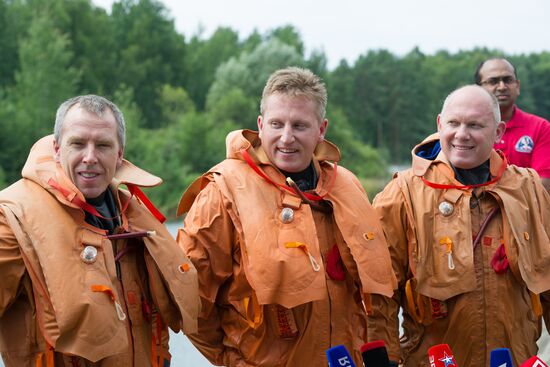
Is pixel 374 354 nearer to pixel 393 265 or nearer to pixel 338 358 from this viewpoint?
pixel 338 358

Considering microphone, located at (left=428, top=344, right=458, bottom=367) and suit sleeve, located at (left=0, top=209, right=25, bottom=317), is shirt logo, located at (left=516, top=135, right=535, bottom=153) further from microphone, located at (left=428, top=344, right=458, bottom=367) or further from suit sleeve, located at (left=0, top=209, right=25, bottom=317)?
suit sleeve, located at (left=0, top=209, right=25, bottom=317)

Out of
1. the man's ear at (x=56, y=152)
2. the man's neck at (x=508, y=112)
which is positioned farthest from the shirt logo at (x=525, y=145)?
the man's ear at (x=56, y=152)

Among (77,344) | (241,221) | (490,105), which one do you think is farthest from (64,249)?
(490,105)

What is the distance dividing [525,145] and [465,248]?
75.1 inches

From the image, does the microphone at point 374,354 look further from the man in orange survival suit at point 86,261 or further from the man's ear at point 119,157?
the man's ear at point 119,157

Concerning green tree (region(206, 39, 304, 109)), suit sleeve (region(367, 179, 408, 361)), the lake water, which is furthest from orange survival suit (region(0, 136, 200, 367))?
green tree (region(206, 39, 304, 109))

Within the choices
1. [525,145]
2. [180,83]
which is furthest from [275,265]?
[180,83]

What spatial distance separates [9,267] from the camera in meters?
3.12

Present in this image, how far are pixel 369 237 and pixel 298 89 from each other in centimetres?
83

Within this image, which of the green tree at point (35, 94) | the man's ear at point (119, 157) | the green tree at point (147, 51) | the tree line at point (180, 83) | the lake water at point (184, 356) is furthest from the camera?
the green tree at point (147, 51)

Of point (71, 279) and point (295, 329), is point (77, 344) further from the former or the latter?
point (295, 329)

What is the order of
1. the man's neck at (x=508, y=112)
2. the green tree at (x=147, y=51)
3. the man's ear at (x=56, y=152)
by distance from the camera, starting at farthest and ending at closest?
1. the green tree at (x=147, y=51)
2. the man's neck at (x=508, y=112)
3. the man's ear at (x=56, y=152)

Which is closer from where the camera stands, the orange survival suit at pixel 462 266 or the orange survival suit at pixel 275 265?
the orange survival suit at pixel 275 265

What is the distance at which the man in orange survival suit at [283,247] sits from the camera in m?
3.70
